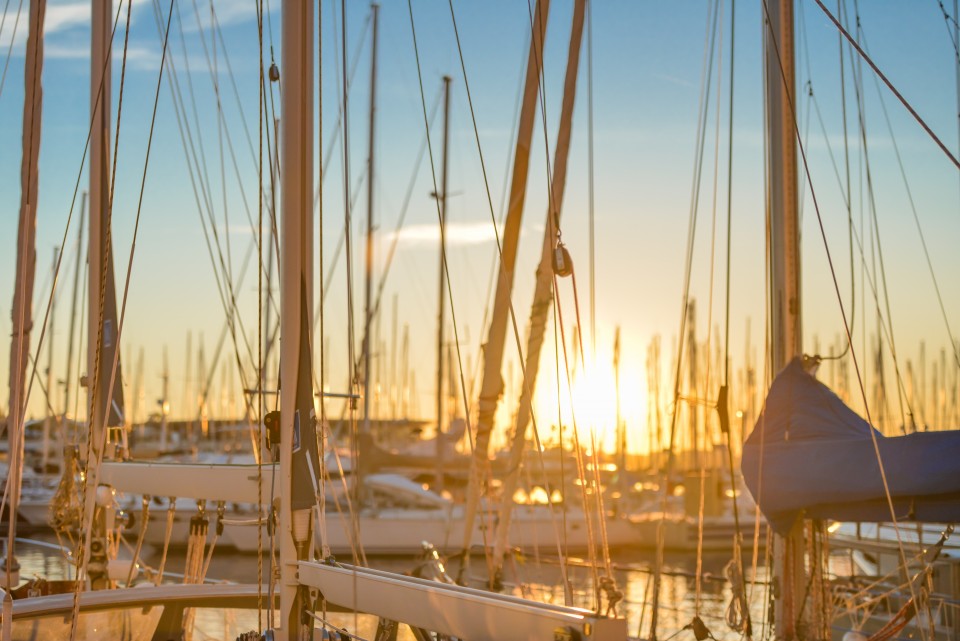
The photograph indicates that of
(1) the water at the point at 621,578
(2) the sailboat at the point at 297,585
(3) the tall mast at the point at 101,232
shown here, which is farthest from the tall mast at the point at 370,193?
(2) the sailboat at the point at 297,585

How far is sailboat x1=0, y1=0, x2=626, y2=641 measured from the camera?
3.95 metres

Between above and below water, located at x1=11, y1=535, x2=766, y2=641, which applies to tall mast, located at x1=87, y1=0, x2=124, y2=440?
above

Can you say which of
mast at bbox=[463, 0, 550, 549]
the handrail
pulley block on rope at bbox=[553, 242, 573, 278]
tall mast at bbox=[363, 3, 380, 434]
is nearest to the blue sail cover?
mast at bbox=[463, 0, 550, 549]

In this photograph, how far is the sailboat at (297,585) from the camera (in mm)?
3949

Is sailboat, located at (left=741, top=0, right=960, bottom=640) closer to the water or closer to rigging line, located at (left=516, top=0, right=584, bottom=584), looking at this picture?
rigging line, located at (left=516, top=0, right=584, bottom=584)

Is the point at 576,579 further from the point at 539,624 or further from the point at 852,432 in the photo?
the point at 539,624

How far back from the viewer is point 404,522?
88.7 ft

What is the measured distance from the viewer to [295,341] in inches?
203

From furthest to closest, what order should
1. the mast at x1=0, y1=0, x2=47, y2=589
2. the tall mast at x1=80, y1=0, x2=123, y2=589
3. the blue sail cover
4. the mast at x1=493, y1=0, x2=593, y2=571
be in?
the tall mast at x1=80, y1=0, x2=123, y2=589 → the mast at x1=493, y1=0, x2=593, y2=571 → the blue sail cover → the mast at x1=0, y1=0, x2=47, y2=589

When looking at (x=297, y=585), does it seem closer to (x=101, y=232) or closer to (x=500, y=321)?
(x=500, y=321)

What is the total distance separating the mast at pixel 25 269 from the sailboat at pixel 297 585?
0.59m

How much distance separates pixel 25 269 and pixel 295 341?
11.7 ft

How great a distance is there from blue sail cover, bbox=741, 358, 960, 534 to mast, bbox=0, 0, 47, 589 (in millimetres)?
5139

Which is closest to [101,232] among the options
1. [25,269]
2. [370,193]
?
[25,269]
